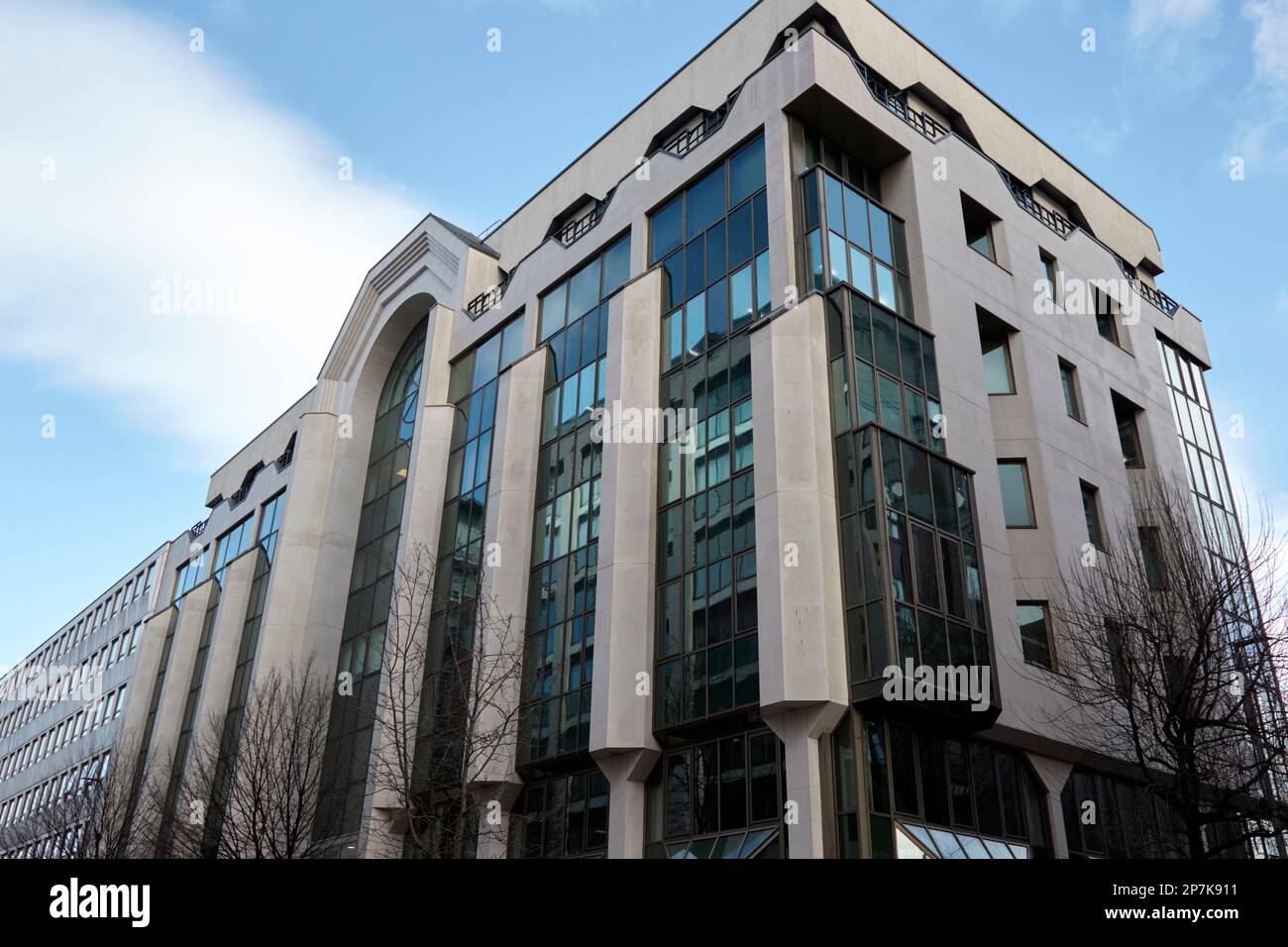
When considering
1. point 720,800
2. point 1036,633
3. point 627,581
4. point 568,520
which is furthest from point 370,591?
point 1036,633

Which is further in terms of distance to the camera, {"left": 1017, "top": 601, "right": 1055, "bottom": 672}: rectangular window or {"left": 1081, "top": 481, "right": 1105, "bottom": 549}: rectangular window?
{"left": 1081, "top": 481, "right": 1105, "bottom": 549}: rectangular window

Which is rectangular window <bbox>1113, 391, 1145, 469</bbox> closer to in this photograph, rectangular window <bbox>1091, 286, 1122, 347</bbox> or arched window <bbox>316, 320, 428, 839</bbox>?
rectangular window <bbox>1091, 286, 1122, 347</bbox>

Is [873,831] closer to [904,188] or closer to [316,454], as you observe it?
[904,188]

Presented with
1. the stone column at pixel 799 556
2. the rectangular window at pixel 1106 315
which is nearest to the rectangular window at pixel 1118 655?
the stone column at pixel 799 556

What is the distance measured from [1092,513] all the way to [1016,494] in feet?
10.3

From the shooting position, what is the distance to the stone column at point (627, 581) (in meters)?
A: 22.8

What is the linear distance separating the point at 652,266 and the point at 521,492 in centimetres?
727

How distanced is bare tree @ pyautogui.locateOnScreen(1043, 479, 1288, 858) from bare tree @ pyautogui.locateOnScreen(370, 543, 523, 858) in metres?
12.6

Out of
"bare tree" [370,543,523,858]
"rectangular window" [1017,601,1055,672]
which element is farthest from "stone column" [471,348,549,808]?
"rectangular window" [1017,601,1055,672]

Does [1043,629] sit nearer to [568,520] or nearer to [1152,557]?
[1152,557]

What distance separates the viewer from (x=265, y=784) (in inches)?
1109

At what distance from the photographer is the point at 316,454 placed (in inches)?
1651

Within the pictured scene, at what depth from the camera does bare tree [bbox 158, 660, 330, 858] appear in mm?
27656
